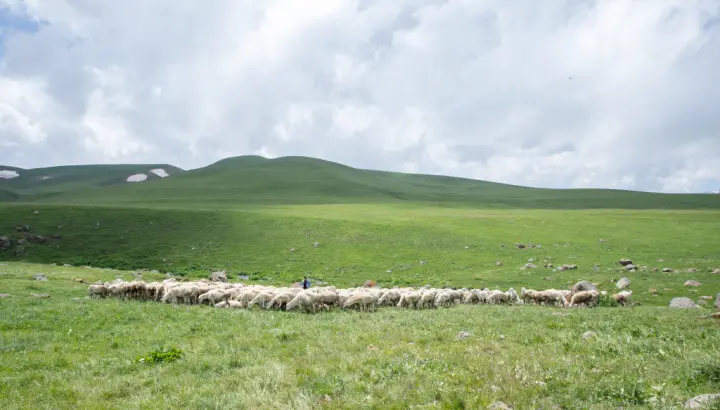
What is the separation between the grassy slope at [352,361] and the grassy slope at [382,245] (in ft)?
63.6

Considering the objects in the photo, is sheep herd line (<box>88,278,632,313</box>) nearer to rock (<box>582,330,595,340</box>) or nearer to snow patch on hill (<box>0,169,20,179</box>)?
rock (<box>582,330,595,340</box>)

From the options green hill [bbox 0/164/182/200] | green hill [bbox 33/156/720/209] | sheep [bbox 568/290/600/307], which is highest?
green hill [bbox 0/164/182/200]

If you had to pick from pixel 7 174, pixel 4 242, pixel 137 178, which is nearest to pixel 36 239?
pixel 4 242

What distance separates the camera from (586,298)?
23.9m

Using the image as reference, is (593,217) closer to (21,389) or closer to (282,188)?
(21,389)

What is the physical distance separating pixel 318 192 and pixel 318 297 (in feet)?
349

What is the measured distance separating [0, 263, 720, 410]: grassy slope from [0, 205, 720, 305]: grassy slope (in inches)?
763

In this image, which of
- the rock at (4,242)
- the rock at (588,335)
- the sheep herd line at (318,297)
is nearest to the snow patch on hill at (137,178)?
the rock at (4,242)

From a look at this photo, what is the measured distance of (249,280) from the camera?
123 ft

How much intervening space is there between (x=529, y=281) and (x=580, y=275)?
425 centimetres

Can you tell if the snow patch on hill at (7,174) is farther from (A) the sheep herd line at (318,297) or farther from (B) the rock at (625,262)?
(B) the rock at (625,262)

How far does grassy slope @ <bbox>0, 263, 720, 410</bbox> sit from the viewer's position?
8.52 m

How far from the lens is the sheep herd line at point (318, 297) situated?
21.8 m

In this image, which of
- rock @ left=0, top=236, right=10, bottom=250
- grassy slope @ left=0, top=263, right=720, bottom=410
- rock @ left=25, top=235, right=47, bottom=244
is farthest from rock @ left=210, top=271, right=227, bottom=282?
rock @ left=0, top=236, right=10, bottom=250
